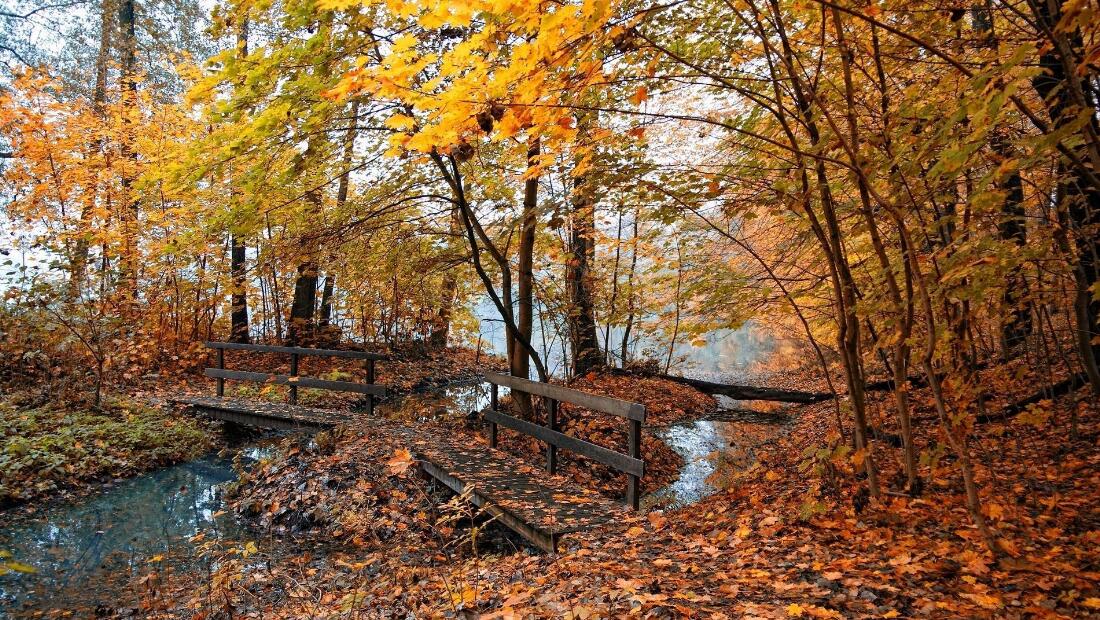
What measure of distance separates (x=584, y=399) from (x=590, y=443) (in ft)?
1.91

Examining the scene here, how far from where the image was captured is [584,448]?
6070 millimetres

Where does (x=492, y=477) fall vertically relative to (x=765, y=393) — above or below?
below

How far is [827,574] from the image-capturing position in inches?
137

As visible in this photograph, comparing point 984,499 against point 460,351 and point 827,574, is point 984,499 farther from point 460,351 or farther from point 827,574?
point 460,351

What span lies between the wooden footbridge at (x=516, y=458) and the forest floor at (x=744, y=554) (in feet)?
0.91

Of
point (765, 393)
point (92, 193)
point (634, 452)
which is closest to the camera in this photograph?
point (634, 452)

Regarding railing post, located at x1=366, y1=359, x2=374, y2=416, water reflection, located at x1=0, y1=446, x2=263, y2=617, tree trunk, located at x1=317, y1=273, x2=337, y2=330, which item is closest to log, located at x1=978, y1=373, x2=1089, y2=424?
railing post, located at x1=366, y1=359, x2=374, y2=416

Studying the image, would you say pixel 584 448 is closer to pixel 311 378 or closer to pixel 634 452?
pixel 634 452

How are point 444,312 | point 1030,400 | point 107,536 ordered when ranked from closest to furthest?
point 107,536
point 1030,400
point 444,312

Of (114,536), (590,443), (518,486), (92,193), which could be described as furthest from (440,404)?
(92,193)

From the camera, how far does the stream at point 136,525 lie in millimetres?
4965

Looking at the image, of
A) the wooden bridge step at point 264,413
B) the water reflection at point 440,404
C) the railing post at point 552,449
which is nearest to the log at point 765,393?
the water reflection at point 440,404

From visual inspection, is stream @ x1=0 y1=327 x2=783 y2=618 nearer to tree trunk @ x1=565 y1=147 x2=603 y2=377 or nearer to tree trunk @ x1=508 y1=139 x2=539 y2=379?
tree trunk @ x1=508 y1=139 x2=539 y2=379

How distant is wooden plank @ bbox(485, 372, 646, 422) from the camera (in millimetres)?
5402
